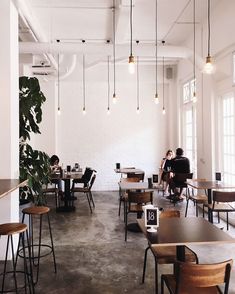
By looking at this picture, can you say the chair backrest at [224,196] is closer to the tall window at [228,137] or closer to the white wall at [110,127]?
the tall window at [228,137]

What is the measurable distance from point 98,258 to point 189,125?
5125 mm

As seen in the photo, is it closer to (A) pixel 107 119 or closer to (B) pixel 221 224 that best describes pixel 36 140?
(A) pixel 107 119

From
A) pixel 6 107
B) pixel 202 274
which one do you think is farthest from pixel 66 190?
pixel 202 274

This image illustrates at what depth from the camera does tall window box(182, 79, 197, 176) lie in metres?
7.47

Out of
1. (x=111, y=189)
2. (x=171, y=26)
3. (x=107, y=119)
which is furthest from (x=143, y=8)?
(x=111, y=189)

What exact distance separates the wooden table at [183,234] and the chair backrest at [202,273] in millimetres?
351

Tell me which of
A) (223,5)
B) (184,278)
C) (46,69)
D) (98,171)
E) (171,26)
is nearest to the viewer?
(184,278)

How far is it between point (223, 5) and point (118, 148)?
4.93 metres

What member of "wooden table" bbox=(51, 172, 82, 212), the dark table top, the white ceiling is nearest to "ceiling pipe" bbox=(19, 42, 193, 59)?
the white ceiling

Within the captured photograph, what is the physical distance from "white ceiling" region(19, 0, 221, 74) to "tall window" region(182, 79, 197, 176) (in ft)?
4.78

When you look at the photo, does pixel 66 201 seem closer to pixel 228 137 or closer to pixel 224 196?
pixel 224 196

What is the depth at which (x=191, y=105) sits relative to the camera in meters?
7.55

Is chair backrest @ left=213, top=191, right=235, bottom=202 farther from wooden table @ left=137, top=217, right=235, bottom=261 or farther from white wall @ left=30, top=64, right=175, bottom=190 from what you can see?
white wall @ left=30, top=64, right=175, bottom=190

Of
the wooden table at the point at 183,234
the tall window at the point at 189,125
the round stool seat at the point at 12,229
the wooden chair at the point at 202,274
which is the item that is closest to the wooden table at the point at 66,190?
the tall window at the point at 189,125
